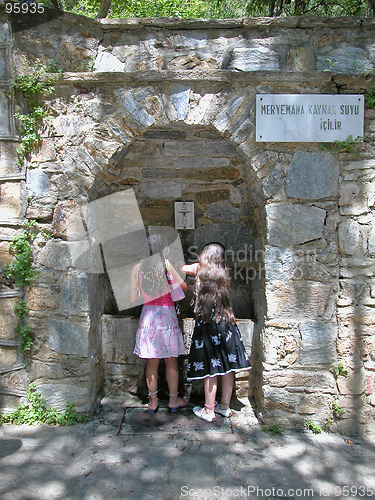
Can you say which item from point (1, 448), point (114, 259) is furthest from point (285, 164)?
point (1, 448)

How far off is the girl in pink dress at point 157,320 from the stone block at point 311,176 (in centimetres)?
105

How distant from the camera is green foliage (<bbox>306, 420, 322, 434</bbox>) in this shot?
2807 mm

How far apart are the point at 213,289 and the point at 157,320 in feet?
1.64

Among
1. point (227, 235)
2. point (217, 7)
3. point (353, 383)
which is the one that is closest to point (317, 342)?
point (353, 383)

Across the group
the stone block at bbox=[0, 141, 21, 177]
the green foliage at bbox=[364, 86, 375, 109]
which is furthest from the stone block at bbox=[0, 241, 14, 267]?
the green foliage at bbox=[364, 86, 375, 109]

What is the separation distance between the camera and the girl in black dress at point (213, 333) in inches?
115

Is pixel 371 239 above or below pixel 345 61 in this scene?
below

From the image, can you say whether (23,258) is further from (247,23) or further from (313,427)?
(313,427)

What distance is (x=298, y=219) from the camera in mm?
2750

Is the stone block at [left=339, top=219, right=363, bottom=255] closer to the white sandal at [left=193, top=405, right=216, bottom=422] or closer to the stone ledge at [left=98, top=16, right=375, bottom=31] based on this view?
the stone ledge at [left=98, top=16, right=375, bottom=31]

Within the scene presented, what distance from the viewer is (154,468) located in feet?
7.99

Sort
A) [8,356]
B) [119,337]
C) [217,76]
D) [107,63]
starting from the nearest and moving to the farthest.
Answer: [217,76]
[107,63]
[8,356]
[119,337]

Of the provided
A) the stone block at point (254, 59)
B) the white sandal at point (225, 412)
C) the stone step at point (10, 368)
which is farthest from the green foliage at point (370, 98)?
the stone step at point (10, 368)

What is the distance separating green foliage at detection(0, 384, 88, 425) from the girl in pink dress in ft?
1.92
